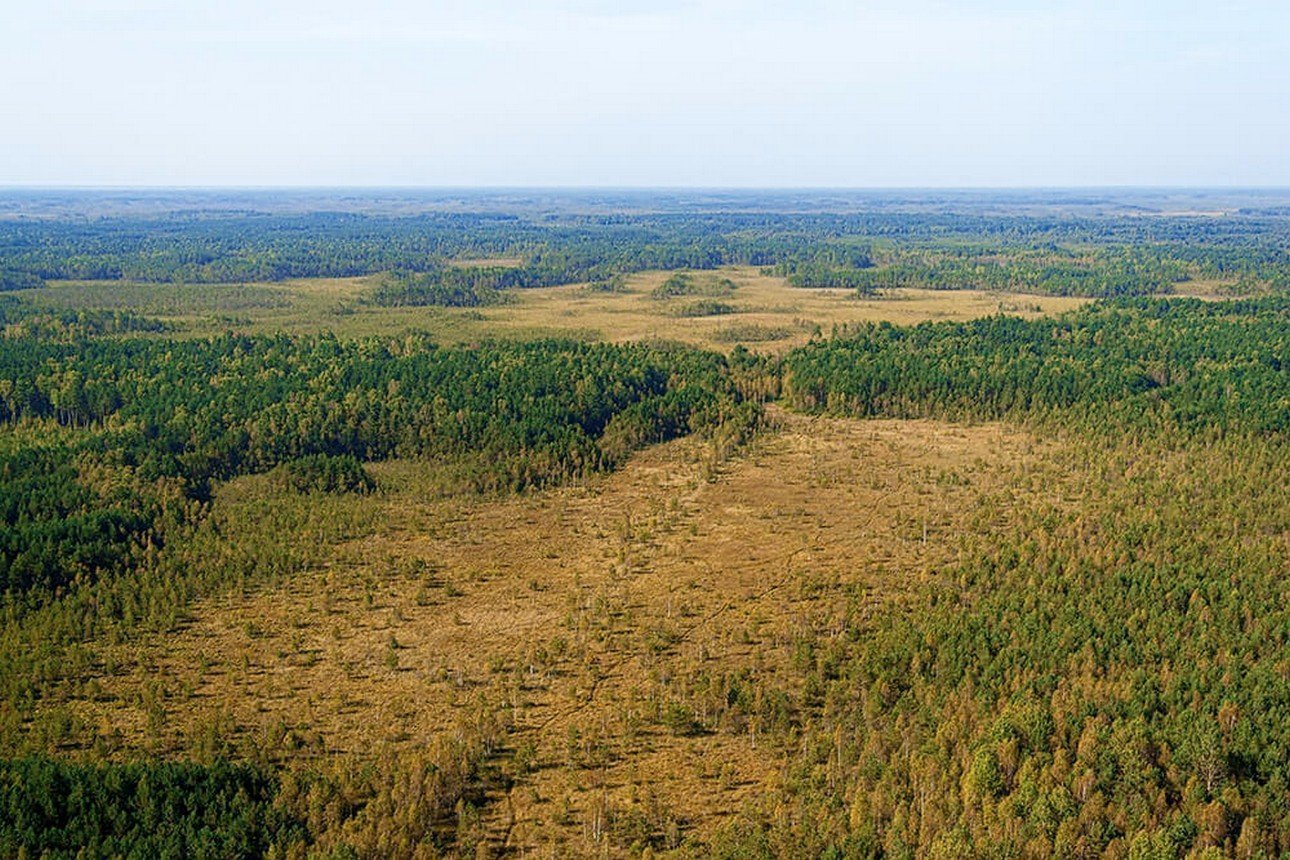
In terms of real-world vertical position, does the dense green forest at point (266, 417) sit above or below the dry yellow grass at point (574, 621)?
above

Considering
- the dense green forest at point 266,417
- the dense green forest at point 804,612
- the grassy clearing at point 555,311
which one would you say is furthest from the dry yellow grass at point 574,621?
the grassy clearing at point 555,311

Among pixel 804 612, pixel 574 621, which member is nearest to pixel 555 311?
pixel 574 621

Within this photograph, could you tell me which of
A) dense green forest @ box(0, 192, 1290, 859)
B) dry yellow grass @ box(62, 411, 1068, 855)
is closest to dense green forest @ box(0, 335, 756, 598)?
dense green forest @ box(0, 192, 1290, 859)

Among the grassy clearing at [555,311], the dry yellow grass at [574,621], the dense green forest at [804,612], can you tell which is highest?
the grassy clearing at [555,311]

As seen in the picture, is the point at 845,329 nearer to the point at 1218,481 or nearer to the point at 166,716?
the point at 1218,481

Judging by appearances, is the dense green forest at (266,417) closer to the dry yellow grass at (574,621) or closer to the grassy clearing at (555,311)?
the dry yellow grass at (574,621)

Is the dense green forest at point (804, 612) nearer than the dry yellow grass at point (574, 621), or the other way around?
the dense green forest at point (804, 612)

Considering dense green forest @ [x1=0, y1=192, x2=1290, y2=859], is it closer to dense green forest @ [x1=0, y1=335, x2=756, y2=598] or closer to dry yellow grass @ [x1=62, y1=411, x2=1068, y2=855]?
dense green forest @ [x1=0, y1=335, x2=756, y2=598]
